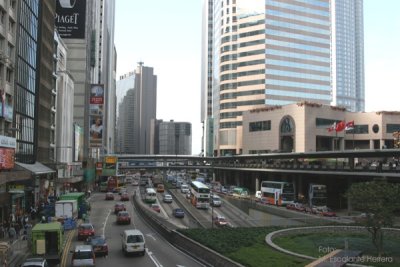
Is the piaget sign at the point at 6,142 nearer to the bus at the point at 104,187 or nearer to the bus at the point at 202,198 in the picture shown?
the bus at the point at 202,198

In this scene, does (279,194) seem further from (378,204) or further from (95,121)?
(378,204)

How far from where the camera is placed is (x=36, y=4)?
216 ft

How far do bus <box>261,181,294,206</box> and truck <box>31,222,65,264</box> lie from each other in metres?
58.1

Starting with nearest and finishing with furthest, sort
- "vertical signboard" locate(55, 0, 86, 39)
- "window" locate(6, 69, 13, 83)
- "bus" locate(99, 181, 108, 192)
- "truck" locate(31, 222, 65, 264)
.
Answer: "truck" locate(31, 222, 65, 264) → "window" locate(6, 69, 13, 83) → "vertical signboard" locate(55, 0, 86, 39) → "bus" locate(99, 181, 108, 192)

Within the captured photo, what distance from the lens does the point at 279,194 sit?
3494 inches

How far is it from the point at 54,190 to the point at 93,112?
32680mm

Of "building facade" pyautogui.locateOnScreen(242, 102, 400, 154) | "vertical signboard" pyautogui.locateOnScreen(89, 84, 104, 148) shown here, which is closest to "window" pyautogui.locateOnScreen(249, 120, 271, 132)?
"building facade" pyautogui.locateOnScreen(242, 102, 400, 154)

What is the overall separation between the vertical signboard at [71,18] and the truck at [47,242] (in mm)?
68595

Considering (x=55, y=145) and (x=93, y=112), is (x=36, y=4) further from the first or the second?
(x=93, y=112)

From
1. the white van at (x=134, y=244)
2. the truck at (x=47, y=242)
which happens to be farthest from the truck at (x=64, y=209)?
the truck at (x=47, y=242)

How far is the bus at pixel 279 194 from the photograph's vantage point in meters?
88.0

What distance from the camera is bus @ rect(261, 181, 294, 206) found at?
8800 cm

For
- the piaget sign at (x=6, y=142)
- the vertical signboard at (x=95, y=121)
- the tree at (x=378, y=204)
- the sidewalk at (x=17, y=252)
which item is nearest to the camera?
the tree at (x=378, y=204)

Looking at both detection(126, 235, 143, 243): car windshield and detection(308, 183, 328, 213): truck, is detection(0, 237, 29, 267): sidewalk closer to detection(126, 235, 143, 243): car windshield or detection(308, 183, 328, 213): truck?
detection(126, 235, 143, 243): car windshield
